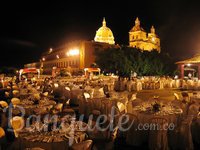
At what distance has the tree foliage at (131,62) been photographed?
1403 inches

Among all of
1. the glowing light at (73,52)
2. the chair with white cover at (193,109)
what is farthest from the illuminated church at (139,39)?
the chair with white cover at (193,109)

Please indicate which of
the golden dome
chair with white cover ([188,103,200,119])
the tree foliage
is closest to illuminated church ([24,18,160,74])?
the golden dome

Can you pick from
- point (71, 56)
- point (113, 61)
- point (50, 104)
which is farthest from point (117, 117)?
point (71, 56)

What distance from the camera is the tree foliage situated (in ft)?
117

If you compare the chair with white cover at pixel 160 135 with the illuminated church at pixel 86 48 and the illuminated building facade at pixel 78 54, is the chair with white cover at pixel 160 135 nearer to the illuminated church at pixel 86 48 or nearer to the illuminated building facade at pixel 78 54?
the illuminated church at pixel 86 48

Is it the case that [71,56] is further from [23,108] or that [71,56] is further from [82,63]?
[23,108]

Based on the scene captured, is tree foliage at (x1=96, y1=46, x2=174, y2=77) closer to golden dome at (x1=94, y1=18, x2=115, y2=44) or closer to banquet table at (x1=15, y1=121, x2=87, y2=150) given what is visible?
golden dome at (x1=94, y1=18, x2=115, y2=44)

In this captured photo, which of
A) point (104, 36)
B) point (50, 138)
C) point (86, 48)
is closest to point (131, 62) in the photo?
point (86, 48)

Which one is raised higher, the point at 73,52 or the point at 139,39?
the point at 139,39

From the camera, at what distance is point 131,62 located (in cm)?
3650

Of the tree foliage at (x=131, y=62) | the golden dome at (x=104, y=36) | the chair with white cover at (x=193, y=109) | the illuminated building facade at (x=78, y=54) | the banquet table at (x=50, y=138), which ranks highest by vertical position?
the golden dome at (x=104, y=36)

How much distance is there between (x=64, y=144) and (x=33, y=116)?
3211mm

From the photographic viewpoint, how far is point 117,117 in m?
6.70

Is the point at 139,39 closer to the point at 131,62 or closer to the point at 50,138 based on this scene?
the point at 131,62
